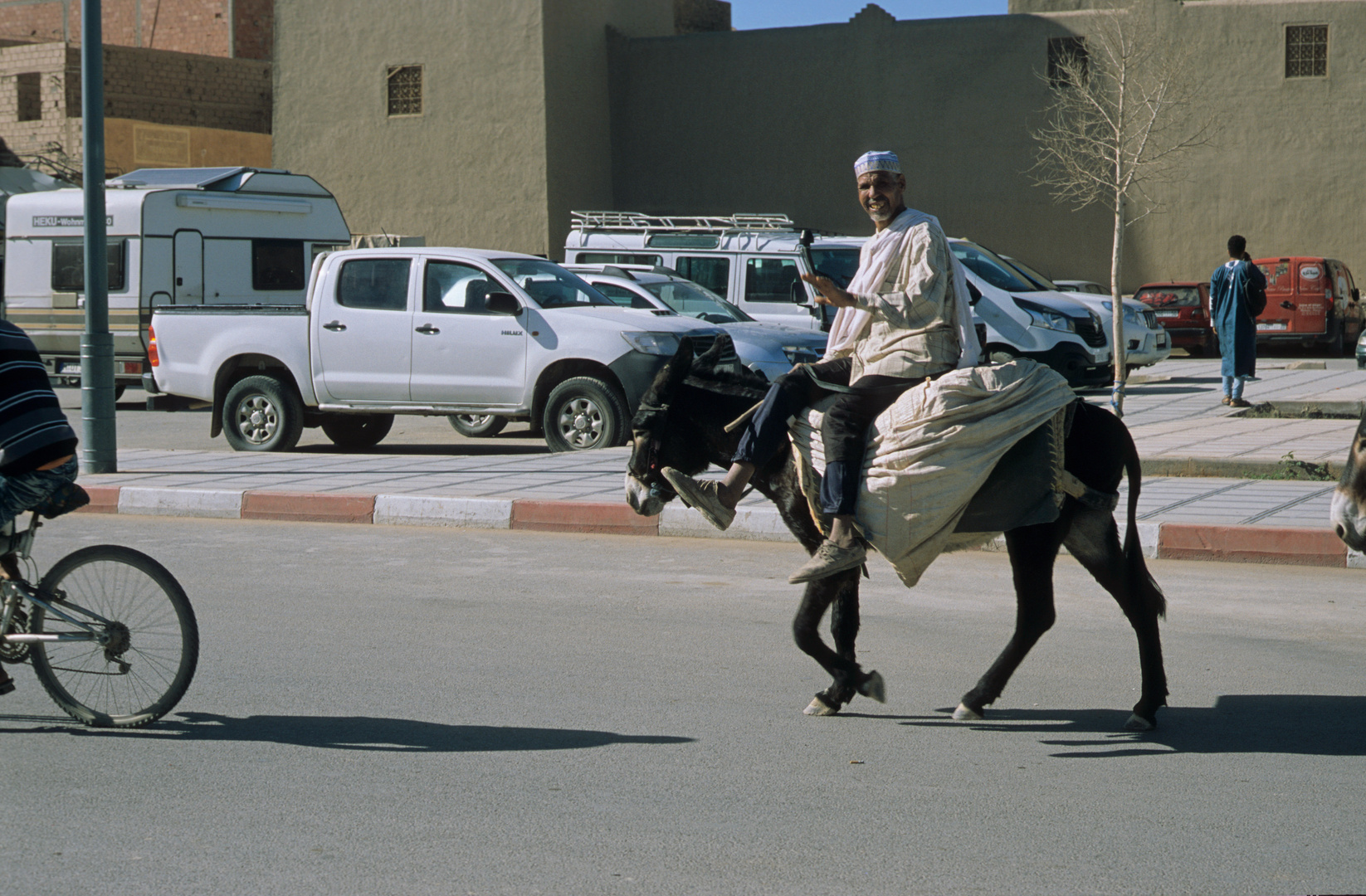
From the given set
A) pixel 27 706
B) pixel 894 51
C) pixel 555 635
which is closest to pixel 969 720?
pixel 555 635

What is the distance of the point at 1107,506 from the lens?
5141 millimetres

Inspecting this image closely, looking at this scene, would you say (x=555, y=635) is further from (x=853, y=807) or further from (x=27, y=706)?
(x=853, y=807)

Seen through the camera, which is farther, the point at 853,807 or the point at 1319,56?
the point at 1319,56

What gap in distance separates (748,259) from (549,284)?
5.35 meters

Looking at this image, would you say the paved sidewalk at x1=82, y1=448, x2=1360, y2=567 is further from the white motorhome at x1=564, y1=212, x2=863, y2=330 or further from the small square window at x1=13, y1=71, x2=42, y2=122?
the small square window at x1=13, y1=71, x2=42, y2=122

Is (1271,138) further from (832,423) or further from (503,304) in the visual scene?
(832,423)

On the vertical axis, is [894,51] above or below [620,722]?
above

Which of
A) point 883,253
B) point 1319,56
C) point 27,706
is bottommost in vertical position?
point 27,706

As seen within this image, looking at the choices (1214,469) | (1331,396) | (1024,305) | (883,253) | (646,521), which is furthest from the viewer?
(1024,305)

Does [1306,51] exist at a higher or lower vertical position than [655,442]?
higher

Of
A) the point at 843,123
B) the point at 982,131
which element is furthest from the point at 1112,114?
the point at 843,123

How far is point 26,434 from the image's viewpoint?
4.86 meters

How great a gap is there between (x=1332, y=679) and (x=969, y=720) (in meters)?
1.61

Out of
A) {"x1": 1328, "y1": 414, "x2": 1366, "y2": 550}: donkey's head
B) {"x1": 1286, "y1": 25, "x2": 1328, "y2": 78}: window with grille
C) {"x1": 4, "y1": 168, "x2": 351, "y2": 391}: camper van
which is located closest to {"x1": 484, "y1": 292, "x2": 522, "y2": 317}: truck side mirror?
{"x1": 4, "y1": 168, "x2": 351, "y2": 391}: camper van
